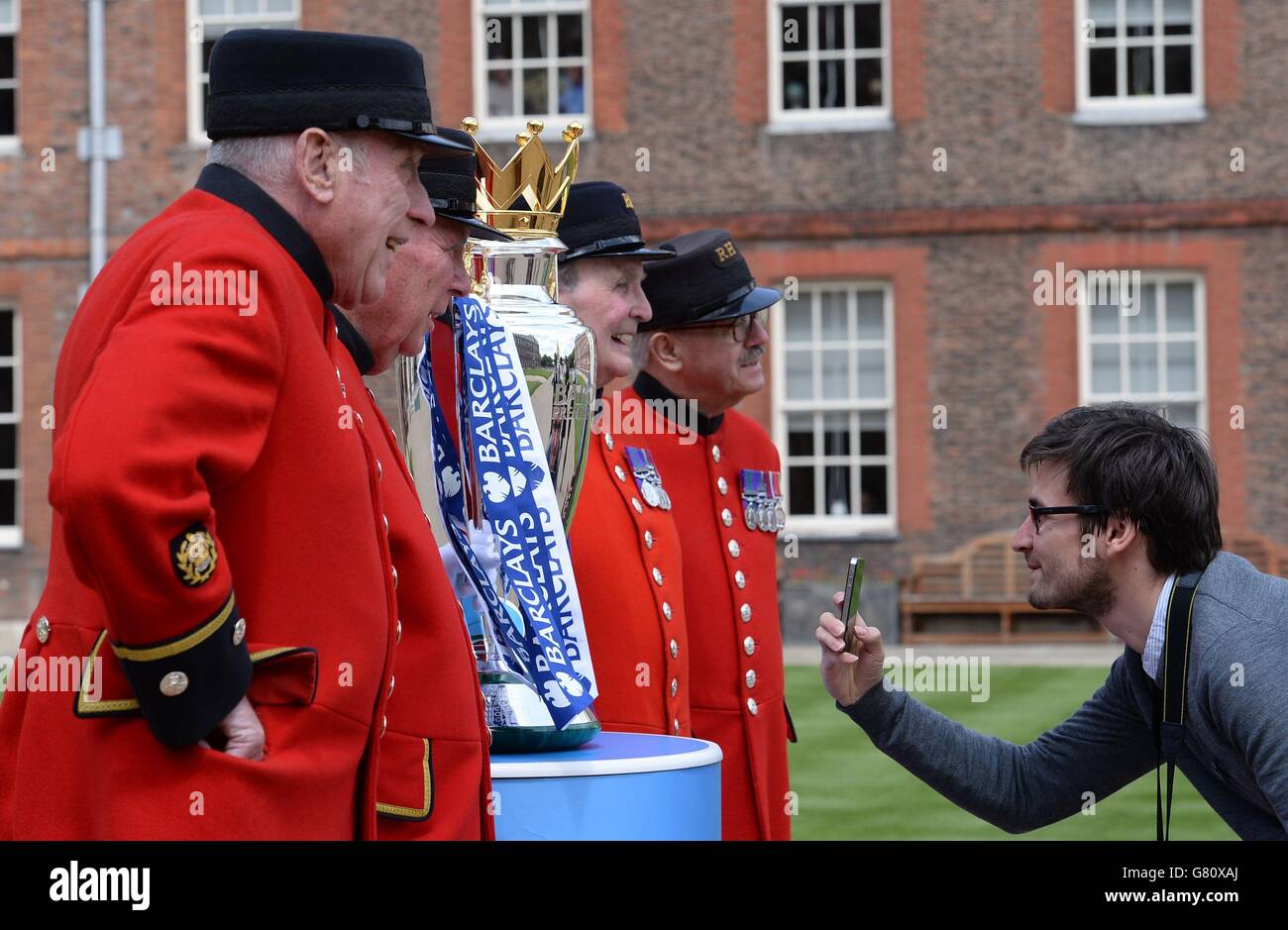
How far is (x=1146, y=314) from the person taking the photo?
16.6 meters

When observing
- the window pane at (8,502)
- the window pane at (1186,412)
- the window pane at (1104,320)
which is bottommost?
the window pane at (8,502)

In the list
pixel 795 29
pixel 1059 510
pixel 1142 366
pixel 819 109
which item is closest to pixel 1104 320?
pixel 1142 366

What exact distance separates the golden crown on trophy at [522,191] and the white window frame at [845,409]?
1349cm

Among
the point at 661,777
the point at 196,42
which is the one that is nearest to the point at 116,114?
the point at 196,42

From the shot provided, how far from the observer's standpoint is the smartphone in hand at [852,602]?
3.03 metres

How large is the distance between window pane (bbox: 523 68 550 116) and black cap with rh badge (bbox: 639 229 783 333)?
13.1 meters

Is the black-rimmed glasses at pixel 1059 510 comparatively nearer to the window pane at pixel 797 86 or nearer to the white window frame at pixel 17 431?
the window pane at pixel 797 86

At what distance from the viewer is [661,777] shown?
2.68 m

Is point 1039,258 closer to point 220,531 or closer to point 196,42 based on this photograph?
point 196,42

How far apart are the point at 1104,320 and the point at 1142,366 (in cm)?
53

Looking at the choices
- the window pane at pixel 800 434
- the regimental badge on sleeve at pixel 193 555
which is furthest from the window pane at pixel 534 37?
the regimental badge on sleeve at pixel 193 555

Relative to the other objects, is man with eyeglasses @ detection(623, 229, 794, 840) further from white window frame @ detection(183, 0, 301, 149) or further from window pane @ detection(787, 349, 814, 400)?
white window frame @ detection(183, 0, 301, 149)

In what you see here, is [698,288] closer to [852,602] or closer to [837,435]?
[852,602]
